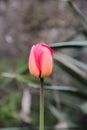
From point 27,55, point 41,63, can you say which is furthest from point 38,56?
point 27,55

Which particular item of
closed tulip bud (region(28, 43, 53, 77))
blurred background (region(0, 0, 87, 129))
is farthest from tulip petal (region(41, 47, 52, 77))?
blurred background (region(0, 0, 87, 129))

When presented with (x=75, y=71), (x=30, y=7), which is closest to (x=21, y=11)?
(x=30, y=7)

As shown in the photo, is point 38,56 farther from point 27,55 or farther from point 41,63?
point 27,55

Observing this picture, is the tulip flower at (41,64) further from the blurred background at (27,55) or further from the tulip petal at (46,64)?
the blurred background at (27,55)

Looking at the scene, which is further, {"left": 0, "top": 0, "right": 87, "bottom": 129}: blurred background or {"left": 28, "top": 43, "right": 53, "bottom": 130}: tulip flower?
{"left": 0, "top": 0, "right": 87, "bottom": 129}: blurred background

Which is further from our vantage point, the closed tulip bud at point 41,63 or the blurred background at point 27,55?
the blurred background at point 27,55

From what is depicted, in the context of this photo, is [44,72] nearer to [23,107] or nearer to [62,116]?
[62,116]

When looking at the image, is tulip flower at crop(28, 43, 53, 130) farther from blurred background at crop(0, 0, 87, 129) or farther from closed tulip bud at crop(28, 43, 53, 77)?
blurred background at crop(0, 0, 87, 129)

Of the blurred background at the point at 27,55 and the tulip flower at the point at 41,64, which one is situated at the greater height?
the blurred background at the point at 27,55

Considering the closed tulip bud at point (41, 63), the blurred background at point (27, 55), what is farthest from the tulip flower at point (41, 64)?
the blurred background at point (27, 55)
